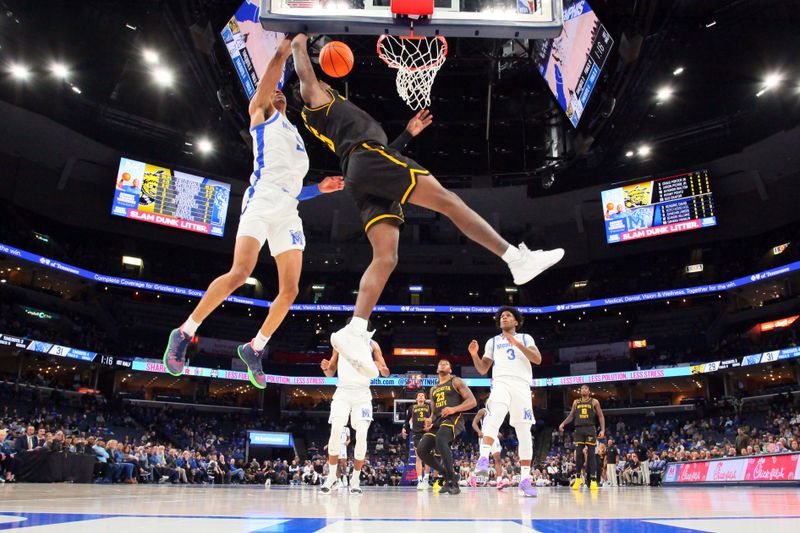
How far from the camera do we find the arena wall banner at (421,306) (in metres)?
28.0

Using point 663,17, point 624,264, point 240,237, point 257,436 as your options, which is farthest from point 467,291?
point 240,237

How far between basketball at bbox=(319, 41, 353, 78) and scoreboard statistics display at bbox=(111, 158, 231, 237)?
89.2 ft

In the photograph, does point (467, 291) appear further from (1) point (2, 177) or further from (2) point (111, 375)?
(1) point (2, 177)

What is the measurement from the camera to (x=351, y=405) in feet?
27.7

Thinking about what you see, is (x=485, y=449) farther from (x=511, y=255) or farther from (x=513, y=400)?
(x=511, y=255)

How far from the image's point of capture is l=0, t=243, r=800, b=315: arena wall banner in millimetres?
27981

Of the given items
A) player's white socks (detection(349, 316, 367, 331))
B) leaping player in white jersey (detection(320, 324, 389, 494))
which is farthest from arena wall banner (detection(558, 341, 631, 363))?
player's white socks (detection(349, 316, 367, 331))

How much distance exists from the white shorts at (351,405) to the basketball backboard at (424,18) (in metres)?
5.01

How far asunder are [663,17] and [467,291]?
24.4 meters

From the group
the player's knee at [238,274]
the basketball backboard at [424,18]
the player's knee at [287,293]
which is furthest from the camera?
the basketball backboard at [424,18]

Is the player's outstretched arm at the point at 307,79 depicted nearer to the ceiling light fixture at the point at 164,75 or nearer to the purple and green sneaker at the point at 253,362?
the purple and green sneaker at the point at 253,362

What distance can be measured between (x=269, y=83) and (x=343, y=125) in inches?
35.8

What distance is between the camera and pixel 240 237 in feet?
15.1

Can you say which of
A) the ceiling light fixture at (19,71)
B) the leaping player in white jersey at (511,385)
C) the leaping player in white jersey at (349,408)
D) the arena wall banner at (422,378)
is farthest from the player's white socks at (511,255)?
the arena wall banner at (422,378)
